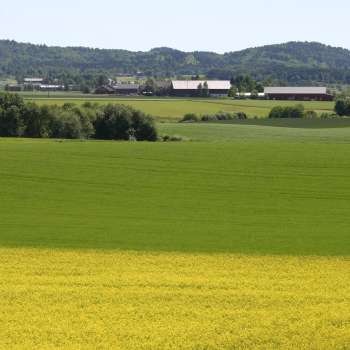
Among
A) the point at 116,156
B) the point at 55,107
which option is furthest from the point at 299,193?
the point at 55,107

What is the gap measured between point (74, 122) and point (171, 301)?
66.2m

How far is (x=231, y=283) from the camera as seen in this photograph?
24.7 meters

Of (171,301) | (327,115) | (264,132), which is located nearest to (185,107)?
(327,115)

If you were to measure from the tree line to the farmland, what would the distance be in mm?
24447

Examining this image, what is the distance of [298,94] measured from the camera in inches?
7052

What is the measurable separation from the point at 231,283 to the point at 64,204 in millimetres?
19302

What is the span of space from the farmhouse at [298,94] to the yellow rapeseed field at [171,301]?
150 m

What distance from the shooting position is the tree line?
88.2 metres

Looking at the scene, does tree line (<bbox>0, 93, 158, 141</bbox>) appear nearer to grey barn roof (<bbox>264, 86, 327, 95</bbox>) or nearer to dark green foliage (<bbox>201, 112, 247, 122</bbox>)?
dark green foliage (<bbox>201, 112, 247, 122</bbox>)

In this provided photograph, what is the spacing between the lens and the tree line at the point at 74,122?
88.2m

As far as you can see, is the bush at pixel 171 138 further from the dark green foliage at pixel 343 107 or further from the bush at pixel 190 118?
the dark green foliage at pixel 343 107

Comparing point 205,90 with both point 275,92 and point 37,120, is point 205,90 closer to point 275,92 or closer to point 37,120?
point 275,92

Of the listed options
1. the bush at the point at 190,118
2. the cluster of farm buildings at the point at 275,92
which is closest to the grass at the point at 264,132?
the bush at the point at 190,118

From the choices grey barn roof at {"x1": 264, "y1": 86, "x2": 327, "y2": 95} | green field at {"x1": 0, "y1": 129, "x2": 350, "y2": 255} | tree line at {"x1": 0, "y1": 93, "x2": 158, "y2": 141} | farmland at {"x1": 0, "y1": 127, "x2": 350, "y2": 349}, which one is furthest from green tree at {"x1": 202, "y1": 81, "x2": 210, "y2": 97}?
farmland at {"x1": 0, "y1": 127, "x2": 350, "y2": 349}
